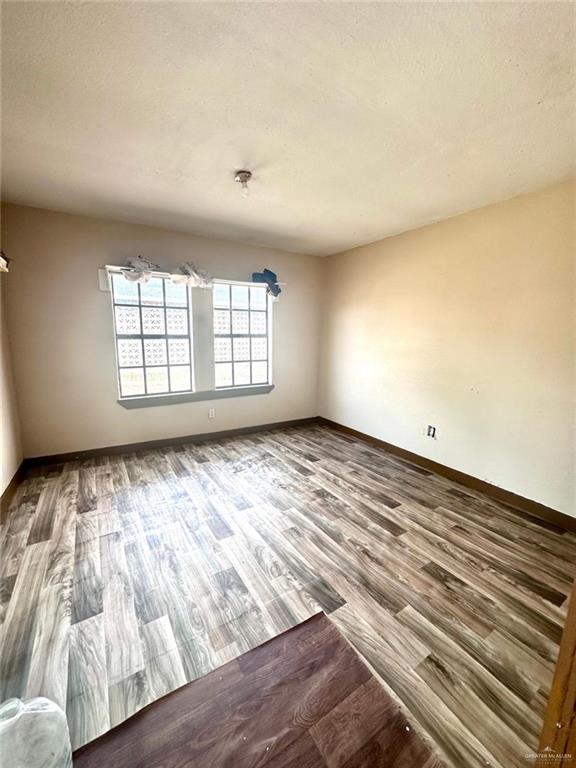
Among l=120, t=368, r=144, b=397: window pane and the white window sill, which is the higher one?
l=120, t=368, r=144, b=397: window pane

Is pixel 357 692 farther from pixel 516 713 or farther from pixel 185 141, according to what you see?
pixel 185 141

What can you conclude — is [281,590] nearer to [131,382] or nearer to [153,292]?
[131,382]

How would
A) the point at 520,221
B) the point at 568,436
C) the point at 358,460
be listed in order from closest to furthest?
the point at 568,436 < the point at 520,221 < the point at 358,460

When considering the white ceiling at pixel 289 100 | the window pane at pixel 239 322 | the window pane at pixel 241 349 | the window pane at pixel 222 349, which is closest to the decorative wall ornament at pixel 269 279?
the window pane at pixel 239 322

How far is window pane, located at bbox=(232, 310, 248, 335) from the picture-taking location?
12.9ft

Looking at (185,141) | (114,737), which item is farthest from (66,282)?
(114,737)

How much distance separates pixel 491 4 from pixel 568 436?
2.50m

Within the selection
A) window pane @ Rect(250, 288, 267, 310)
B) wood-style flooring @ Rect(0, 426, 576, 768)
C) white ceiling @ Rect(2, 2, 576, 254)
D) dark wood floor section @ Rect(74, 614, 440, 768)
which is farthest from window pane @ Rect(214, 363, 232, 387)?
dark wood floor section @ Rect(74, 614, 440, 768)

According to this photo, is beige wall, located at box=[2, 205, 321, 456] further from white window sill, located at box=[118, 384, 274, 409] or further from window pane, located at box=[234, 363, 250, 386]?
window pane, located at box=[234, 363, 250, 386]

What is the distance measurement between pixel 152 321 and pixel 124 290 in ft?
1.37

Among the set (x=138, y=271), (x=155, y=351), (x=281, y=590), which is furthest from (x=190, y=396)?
(x=281, y=590)

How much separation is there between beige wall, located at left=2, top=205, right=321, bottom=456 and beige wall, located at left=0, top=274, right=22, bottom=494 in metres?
0.08

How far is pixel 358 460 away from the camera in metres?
3.32

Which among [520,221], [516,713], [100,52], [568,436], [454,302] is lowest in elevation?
[516,713]
